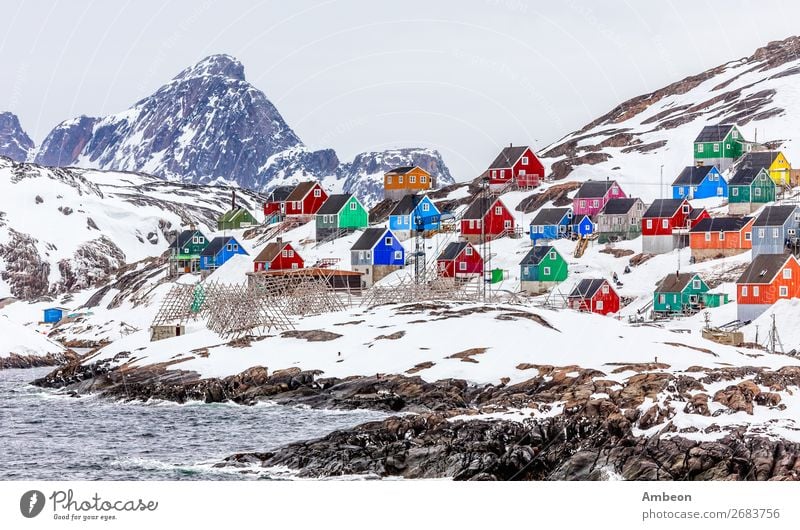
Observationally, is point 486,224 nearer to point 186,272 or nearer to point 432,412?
point 186,272

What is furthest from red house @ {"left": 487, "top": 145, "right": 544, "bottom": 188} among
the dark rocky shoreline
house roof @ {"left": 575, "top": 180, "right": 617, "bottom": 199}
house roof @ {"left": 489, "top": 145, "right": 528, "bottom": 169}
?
the dark rocky shoreline

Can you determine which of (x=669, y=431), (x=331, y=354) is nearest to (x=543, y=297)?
(x=331, y=354)

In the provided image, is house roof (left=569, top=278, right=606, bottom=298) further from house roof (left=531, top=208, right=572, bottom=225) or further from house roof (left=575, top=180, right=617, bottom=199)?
house roof (left=575, top=180, right=617, bottom=199)

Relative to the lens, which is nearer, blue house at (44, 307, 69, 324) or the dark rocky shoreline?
the dark rocky shoreline

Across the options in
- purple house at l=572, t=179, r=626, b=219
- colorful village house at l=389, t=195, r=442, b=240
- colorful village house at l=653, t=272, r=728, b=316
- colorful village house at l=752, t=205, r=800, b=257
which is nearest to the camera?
colorful village house at l=653, t=272, r=728, b=316

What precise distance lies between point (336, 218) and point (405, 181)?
2293cm

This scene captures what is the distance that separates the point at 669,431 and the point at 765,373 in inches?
595

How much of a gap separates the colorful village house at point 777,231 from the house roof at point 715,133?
4270cm

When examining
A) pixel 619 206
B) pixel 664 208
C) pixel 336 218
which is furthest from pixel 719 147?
pixel 336 218

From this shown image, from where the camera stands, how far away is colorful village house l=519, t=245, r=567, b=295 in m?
123

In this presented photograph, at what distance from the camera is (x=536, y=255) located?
125 meters

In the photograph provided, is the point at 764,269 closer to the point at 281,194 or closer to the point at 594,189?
the point at 594,189

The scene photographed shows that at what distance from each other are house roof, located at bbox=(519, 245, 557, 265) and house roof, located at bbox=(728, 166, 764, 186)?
24.0m

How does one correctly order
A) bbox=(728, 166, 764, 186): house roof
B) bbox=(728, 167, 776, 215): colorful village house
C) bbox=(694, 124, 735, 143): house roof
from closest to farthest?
bbox=(728, 166, 764, 186): house roof < bbox=(728, 167, 776, 215): colorful village house < bbox=(694, 124, 735, 143): house roof
